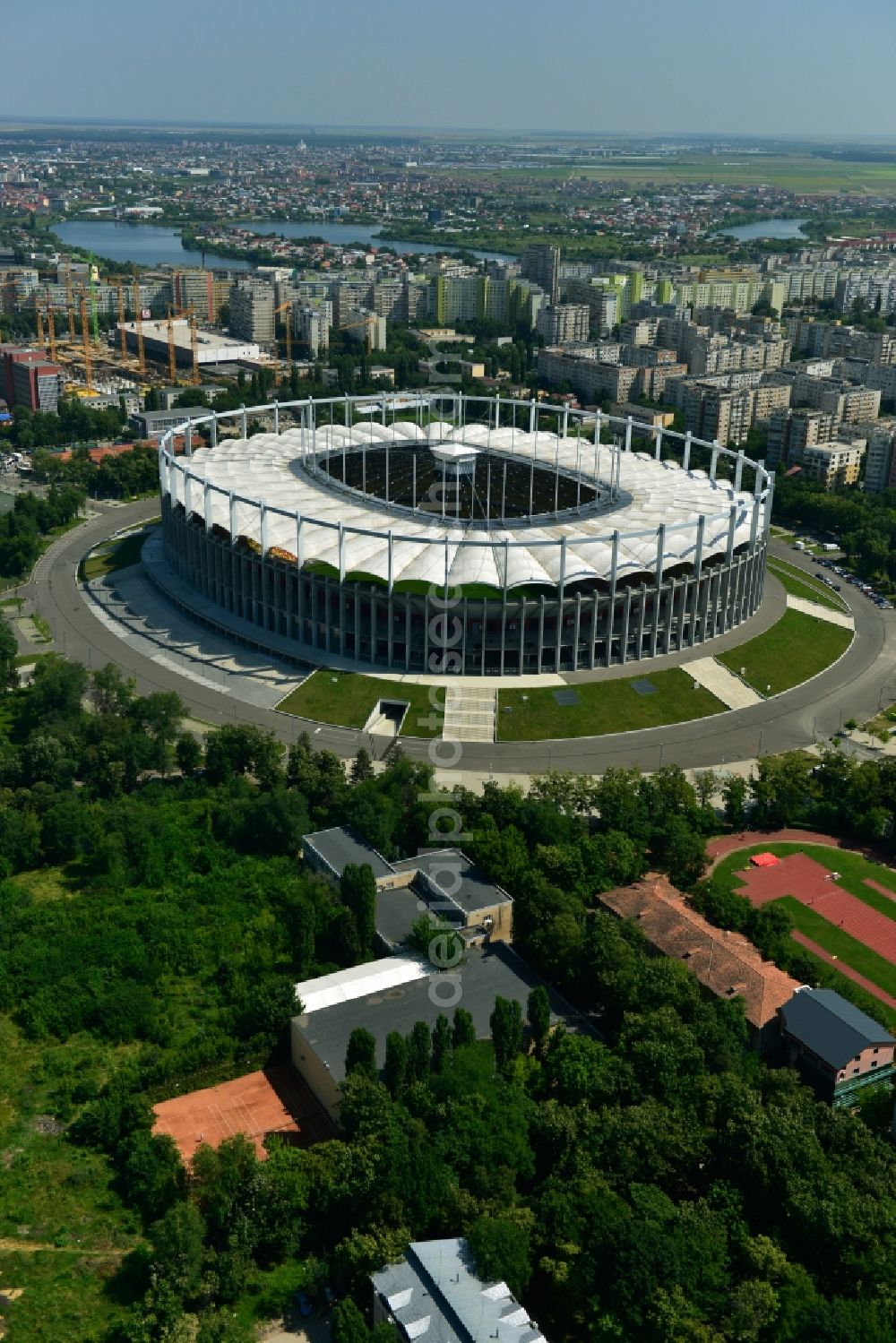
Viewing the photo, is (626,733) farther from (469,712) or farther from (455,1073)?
(455,1073)

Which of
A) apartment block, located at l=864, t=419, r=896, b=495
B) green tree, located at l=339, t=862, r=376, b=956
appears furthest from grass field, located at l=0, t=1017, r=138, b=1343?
apartment block, located at l=864, t=419, r=896, b=495

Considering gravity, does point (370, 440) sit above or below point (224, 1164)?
above

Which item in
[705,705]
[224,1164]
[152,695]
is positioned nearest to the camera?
[224,1164]

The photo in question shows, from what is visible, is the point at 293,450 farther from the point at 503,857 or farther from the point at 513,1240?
the point at 513,1240

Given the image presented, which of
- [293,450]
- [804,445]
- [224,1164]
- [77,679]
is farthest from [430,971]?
[804,445]

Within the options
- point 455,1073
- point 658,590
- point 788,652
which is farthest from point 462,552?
point 455,1073

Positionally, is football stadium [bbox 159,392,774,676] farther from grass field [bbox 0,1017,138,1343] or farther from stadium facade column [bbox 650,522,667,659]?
grass field [bbox 0,1017,138,1343]
